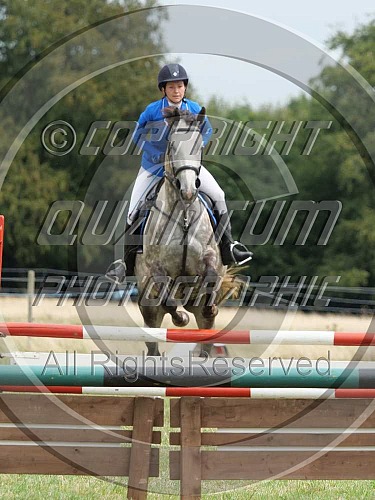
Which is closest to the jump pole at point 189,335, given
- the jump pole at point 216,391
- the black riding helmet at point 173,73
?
the jump pole at point 216,391

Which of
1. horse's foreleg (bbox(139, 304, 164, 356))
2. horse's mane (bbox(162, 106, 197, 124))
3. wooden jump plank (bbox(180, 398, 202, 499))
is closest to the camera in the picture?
wooden jump plank (bbox(180, 398, 202, 499))

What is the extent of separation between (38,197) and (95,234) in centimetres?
287

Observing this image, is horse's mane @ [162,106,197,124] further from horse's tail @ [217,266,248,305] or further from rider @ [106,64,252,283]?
horse's tail @ [217,266,248,305]

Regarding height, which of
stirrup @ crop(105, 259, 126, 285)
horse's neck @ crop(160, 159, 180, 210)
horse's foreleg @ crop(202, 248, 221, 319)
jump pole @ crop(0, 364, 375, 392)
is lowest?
jump pole @ crop(0, 364, 375, 392)

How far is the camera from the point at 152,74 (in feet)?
86.4

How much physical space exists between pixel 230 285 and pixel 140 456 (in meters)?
2.68

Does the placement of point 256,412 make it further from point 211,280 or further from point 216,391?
point 211,280

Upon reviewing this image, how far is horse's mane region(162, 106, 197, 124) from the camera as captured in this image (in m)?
5.95

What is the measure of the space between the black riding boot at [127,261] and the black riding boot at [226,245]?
2.22 ft

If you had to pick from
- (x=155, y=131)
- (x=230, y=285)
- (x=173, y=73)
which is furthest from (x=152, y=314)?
(x=173, y=73)

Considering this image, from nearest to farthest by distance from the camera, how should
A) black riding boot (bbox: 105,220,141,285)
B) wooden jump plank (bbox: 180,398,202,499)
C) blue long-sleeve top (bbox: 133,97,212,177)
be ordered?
1. wooden jump plank (bbox: 180,398,202,499)
2. blue long-sleeve top (bbox: 133,97,212,177)
3. black riding boot (bbox: 105,220,141,285)

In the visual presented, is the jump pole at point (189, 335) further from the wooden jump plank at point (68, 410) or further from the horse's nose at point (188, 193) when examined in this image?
the horse's nose at point (188, 193)

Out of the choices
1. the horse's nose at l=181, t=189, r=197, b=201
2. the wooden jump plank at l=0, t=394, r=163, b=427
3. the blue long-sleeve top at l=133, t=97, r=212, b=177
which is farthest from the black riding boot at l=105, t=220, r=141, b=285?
the wooden jump plank at l=0, t=394, r=163, b=427

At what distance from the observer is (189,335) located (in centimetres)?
419
